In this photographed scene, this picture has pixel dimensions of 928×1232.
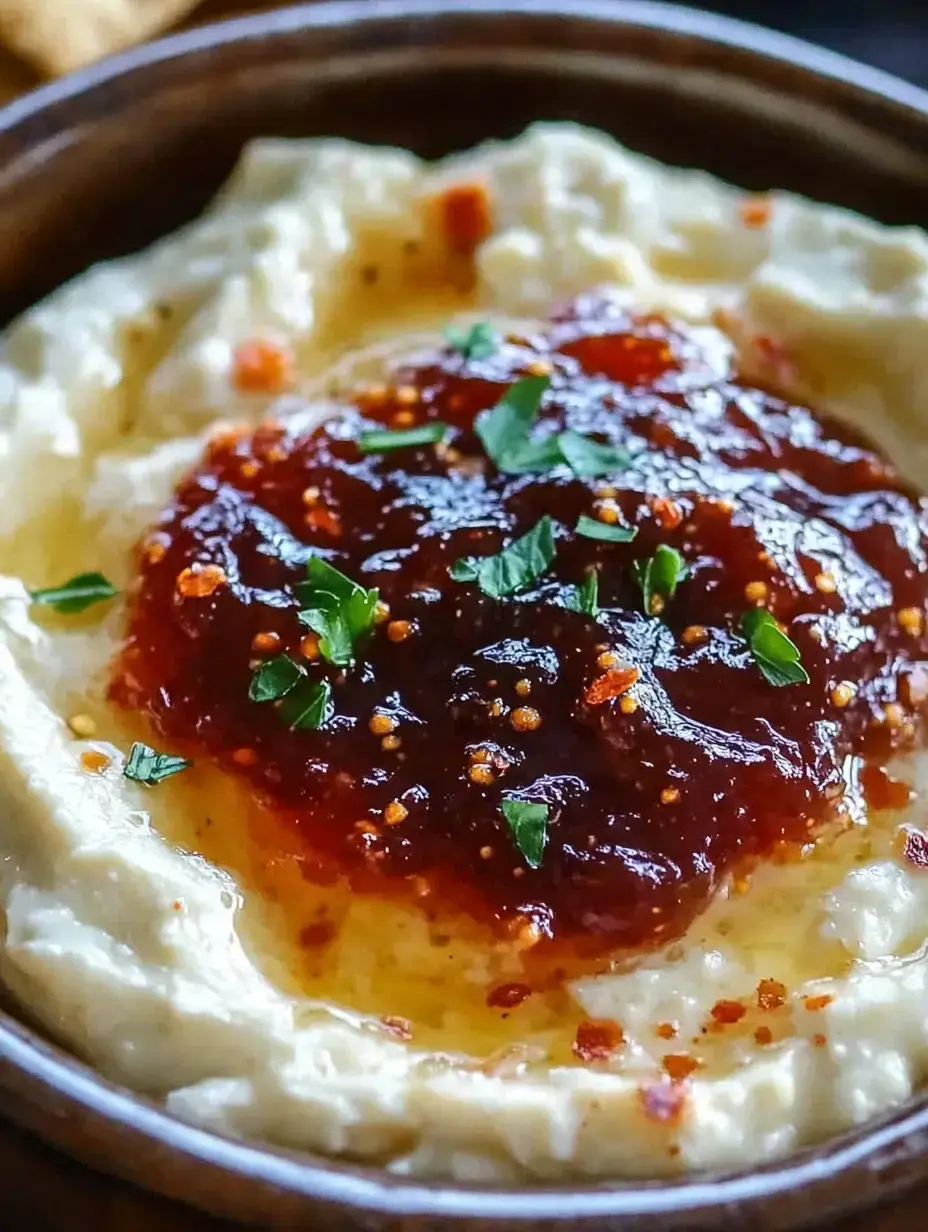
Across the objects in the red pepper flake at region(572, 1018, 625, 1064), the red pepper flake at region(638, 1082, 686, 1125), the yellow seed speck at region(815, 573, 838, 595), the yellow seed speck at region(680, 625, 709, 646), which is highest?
the yellow seed speck at region(815, 573, 838, 595)

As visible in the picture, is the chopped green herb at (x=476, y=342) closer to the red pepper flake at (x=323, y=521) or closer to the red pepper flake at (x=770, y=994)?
the red pepper flake at (x=323, y=521)

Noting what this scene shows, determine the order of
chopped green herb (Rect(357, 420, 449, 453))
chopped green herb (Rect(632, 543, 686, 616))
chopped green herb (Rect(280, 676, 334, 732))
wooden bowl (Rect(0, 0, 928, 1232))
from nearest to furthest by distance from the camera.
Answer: chopped green herb (Rect(280, 676, 334, 732))
chopped green herb (Rect(632, 543, 686, 616))
chopped green herb (Rect(357, 420, 449, 453))
wooden bowl (Rect(0, 0, 928, 1232))

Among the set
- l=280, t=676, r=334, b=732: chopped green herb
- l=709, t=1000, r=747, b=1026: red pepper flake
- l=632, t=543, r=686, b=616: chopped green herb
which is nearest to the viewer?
l=709, t=1000, r=747, b=1026: red pepper flake

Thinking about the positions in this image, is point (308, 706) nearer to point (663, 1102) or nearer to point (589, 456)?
point (589, 456)

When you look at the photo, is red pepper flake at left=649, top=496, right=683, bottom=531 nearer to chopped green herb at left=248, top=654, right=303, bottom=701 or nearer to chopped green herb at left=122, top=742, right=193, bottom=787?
chopped green herb at left=248, top=654, right=303, bottom=701

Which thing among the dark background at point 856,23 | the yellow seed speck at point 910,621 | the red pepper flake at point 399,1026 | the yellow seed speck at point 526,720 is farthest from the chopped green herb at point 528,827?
the dark background at point 856,23

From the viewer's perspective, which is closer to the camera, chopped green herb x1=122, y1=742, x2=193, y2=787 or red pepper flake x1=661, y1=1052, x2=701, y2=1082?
red pepper flake x1=661, y1=1052, x2=701, y2=1082

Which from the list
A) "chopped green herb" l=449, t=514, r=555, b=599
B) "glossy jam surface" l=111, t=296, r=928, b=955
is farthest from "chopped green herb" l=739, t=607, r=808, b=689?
"chopped green herb" l=449, t=514, r=555, b=599

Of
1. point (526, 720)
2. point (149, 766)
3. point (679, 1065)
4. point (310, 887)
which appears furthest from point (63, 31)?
point (679, 1065)
